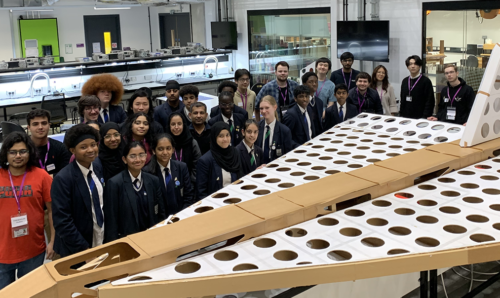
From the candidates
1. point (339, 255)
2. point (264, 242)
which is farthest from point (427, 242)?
point (264, 242)

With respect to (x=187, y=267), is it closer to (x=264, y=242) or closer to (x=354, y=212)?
(x=264, y=242)

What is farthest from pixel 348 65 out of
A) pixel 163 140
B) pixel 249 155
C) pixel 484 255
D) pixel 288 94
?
pixel 484 255

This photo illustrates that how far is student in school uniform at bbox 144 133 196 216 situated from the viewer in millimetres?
3375

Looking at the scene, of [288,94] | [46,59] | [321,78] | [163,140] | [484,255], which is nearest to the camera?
[484,255]

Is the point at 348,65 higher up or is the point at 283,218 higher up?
the point at 348,65

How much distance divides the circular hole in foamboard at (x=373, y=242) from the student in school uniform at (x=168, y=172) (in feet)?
5.65

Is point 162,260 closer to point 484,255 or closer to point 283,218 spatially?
point 283,218

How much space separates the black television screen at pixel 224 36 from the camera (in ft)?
37.9

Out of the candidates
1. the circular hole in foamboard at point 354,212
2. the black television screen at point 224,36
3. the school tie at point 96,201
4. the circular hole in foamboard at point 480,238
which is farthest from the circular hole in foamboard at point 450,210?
the black television screen at point 224,36

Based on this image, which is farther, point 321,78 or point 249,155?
point 321,78

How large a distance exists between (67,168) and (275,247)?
164cm

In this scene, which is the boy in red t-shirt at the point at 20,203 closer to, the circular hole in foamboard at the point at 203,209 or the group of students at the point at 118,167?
the group of students at the point at 118,167

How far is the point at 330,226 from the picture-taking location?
6.84 ft

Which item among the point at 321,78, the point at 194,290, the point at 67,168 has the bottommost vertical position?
the point at 194,290
